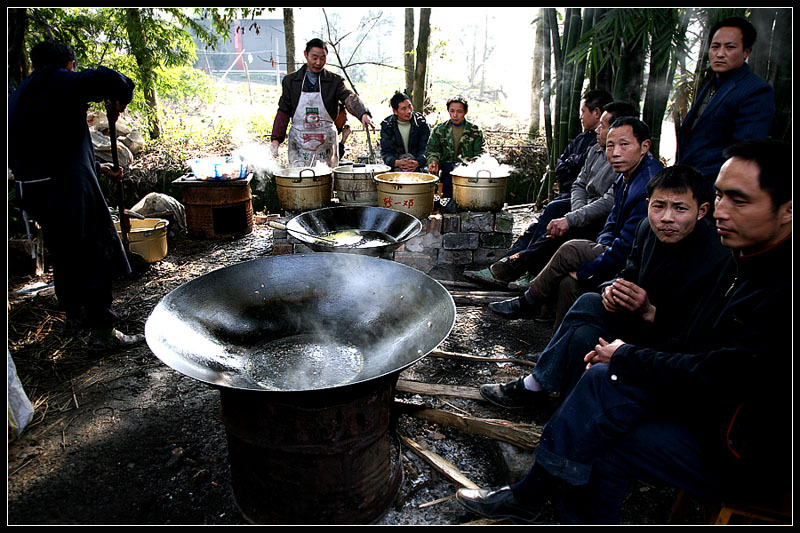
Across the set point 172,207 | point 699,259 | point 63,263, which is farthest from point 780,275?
point 172,207

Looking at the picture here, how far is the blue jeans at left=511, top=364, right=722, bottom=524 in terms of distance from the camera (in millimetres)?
1684

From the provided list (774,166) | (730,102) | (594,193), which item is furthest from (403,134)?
(774,166)

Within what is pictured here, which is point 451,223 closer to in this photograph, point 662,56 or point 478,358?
point 478,358

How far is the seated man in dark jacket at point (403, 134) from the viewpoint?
18.6ft

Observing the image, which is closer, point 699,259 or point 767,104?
point 699,259

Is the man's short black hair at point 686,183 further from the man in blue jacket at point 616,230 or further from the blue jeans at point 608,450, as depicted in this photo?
the blue jeans at point 608,450

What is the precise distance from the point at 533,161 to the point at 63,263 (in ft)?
23.1

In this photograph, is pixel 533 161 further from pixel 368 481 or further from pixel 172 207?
pixel 368 481

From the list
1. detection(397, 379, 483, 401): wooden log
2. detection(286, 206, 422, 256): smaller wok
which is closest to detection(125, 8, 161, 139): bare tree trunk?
detection(286, 206, 422, 256): smaller wok

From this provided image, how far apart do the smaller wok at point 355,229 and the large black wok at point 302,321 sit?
100 centimetres

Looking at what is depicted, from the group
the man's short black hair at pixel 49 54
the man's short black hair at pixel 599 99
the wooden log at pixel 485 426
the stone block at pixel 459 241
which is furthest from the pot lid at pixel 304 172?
the wooden log at pixel 485 426

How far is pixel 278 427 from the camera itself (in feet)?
6.07

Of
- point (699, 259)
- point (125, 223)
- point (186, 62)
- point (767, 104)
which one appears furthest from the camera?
point (186, 62)

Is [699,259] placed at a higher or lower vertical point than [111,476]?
higher
